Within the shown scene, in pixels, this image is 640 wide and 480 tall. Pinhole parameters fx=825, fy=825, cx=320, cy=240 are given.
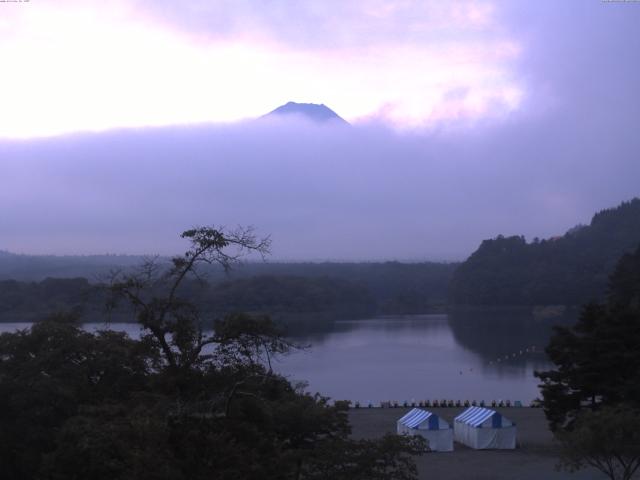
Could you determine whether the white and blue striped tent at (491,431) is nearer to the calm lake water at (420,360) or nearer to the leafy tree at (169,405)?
the calm lake water at (420,360)

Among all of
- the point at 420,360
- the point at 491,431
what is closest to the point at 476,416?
the point at 491,431

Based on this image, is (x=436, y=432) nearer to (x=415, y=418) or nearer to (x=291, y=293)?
(x=415, y=418)

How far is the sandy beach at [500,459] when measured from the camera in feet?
33.1

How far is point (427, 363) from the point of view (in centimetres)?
2698

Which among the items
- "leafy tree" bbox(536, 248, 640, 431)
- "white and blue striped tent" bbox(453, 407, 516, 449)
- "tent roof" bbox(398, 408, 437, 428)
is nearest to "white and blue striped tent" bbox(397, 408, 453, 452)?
"tent roof" bbox(398, 408, 437, 428)

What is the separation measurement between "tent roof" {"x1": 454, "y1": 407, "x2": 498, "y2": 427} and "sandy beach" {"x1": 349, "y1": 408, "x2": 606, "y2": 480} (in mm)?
383

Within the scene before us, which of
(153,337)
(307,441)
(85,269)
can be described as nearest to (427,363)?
(307,441)

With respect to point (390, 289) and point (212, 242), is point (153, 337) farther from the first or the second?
point (390, 289)

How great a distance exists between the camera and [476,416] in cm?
1241

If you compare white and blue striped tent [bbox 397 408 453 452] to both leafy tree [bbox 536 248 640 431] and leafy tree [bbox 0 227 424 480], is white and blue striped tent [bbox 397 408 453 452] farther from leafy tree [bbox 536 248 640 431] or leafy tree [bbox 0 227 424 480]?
leafy tree [bbox 0 227 424 480]

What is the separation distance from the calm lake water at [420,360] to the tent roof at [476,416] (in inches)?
105

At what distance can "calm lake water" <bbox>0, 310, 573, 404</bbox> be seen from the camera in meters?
20.8

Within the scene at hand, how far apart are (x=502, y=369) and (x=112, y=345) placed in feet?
65.9

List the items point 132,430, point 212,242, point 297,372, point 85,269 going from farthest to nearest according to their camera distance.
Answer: point 85,269
point 297,372
point 212,242
point 132,430
